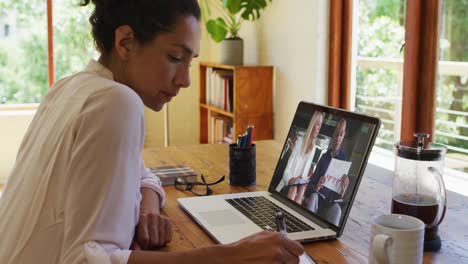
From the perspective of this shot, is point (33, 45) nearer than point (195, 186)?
No

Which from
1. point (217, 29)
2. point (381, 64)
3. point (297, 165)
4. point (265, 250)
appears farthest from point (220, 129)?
point (265, 250)

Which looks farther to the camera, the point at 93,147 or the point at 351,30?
the point at 351,30

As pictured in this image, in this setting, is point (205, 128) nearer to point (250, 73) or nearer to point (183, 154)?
point (250, 73)

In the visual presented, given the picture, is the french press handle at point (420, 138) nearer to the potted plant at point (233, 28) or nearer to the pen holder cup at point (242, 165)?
the pen holder cup at point (242, 165)

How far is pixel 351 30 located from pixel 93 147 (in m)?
2.56

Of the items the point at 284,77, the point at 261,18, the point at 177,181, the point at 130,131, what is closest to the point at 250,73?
the point at 284,77

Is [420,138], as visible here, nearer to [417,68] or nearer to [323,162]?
[323,162]

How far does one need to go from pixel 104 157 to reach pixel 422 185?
2.29 ft

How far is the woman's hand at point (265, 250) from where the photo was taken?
0.91 metres

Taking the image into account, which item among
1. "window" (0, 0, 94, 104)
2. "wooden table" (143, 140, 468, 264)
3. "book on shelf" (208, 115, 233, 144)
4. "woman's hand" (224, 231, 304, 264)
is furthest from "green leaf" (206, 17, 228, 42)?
"woman's hand" (224, 231, 304, 264)

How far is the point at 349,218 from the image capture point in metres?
1.32

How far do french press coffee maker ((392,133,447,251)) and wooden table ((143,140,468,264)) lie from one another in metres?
0.06

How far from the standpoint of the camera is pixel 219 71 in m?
4.04

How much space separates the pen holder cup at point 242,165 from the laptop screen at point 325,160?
0.12m
